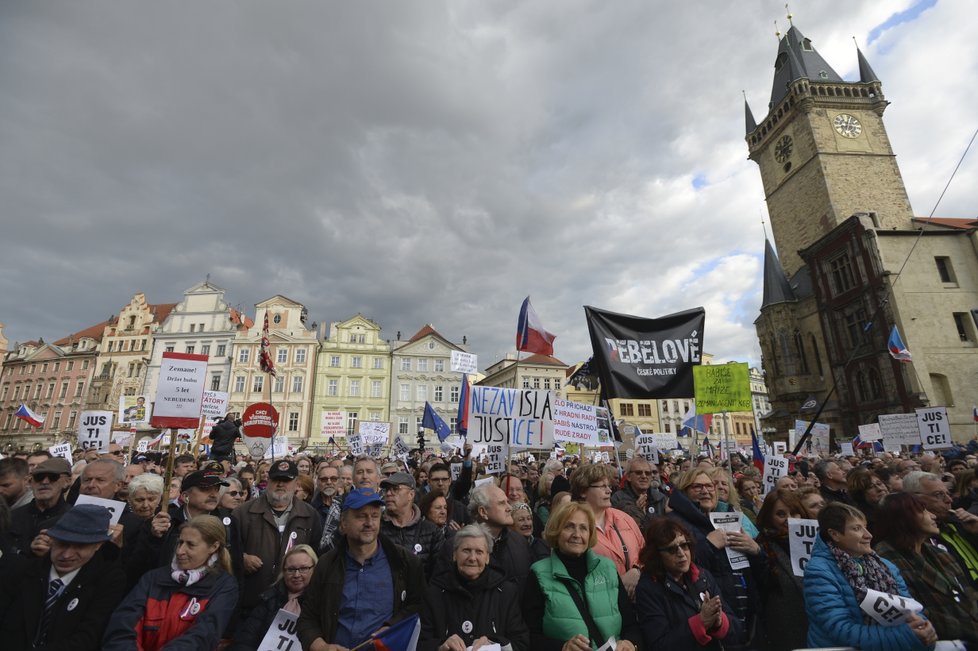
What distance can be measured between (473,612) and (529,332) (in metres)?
8.10

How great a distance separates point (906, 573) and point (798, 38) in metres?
64.6

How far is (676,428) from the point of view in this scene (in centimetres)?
6303

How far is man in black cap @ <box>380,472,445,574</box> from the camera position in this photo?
15.9 feet

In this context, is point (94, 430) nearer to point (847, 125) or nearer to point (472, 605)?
point (472, 605)

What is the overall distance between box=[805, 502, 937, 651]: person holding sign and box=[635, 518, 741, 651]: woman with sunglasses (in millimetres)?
557

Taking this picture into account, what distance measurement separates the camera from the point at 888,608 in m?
2.96

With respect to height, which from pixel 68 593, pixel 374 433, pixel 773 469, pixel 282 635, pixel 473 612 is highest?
pixel 374 433

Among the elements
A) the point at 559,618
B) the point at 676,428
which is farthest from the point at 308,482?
the point at 676,428

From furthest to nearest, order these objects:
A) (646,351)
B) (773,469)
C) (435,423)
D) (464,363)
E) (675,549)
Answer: (435,423)
(464,363)
(646,351)
(773,469)
(675,549)

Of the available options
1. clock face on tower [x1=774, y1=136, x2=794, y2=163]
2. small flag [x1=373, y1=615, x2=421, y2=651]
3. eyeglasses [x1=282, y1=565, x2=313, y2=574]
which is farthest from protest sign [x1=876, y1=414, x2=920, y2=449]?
clock face on tower [x1=774, y1=136, x2=794, y2=163]

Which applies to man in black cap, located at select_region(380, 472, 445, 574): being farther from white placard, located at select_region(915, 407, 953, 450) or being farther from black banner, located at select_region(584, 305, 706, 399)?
white placard, located at select_region(915, 407, 953, 450)

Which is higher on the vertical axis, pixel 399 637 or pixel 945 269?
pixel 945 269

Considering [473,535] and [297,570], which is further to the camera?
[297,570]

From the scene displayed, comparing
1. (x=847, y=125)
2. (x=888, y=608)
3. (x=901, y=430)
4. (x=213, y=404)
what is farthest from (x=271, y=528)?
(x=847, y=125)
